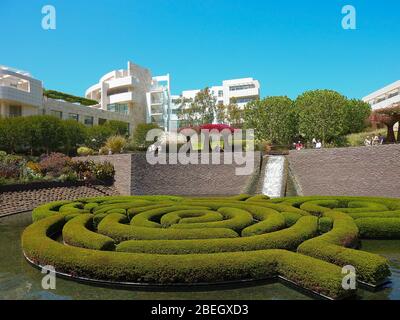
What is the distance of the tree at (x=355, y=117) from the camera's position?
4938 centimetres

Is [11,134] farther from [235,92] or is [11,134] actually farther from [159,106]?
[235,92]

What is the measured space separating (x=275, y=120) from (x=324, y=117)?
6.49 metres

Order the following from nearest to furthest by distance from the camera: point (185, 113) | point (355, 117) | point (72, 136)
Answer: point (72, 136) < point (355, 117) < point (185, 113)

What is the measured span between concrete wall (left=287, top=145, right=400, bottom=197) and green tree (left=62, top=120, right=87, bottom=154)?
26.7 meters

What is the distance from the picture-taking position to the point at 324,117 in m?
45.3

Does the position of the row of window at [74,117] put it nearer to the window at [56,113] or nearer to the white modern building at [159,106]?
the window at [56,113]

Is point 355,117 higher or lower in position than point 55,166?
higher

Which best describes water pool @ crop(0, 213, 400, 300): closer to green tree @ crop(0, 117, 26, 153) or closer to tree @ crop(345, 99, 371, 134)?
green tree @ crop(0, 117, 26, 153)

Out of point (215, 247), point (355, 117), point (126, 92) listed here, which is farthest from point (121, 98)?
point (215, 247)

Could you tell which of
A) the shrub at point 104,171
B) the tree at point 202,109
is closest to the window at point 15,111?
the shrub at point 104,171

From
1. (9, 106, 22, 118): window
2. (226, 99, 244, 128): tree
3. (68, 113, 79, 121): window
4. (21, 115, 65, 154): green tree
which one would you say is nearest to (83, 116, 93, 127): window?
(68, 113, 79, 121): window

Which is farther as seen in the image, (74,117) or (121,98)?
(121,98)
